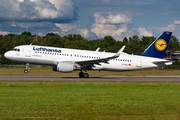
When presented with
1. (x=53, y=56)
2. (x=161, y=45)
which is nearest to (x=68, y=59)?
(x=53, y=56)

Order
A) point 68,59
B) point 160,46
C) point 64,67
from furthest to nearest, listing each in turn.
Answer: point 160,46
point 68,59
point 64,67

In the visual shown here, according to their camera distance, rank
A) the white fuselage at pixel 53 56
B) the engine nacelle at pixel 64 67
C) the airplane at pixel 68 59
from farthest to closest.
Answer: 1. the white fuselage at pixel 53 56
2. the airplane at pixel 68 59
3. the engine nacelle at pixel 64 67

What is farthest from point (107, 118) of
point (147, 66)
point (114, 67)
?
point (147, 66)

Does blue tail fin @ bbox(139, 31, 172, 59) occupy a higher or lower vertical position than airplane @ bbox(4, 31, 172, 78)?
higher

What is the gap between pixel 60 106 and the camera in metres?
11.0

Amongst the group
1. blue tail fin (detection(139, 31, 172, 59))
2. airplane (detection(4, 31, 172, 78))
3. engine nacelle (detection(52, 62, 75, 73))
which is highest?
blue tail fin (detection(139, 31, 172, 59))

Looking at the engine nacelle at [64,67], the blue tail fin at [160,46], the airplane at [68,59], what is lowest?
the engine nacelle at [64,67]

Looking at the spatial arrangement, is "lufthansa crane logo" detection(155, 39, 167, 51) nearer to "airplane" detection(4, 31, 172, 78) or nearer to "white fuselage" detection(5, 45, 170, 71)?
"airplane" detection(4, 31, 172, 78)

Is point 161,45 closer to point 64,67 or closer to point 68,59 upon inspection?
point 68,59

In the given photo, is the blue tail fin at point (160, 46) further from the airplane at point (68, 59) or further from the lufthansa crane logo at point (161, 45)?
the airplane at point (68, 59)

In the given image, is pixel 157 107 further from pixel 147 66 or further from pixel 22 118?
pixel 147 66

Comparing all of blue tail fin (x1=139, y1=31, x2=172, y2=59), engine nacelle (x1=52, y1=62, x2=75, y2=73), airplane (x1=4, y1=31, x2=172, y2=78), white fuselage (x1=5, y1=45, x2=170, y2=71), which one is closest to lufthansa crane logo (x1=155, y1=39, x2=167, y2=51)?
blue tail fin (x1=139, y1=31, x2=172, y2=59)

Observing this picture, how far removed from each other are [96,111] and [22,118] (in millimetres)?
3102

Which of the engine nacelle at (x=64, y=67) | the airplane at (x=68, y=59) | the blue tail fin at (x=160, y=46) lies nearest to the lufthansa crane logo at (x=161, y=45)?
the blue tail fin at (x=160, y=46)
